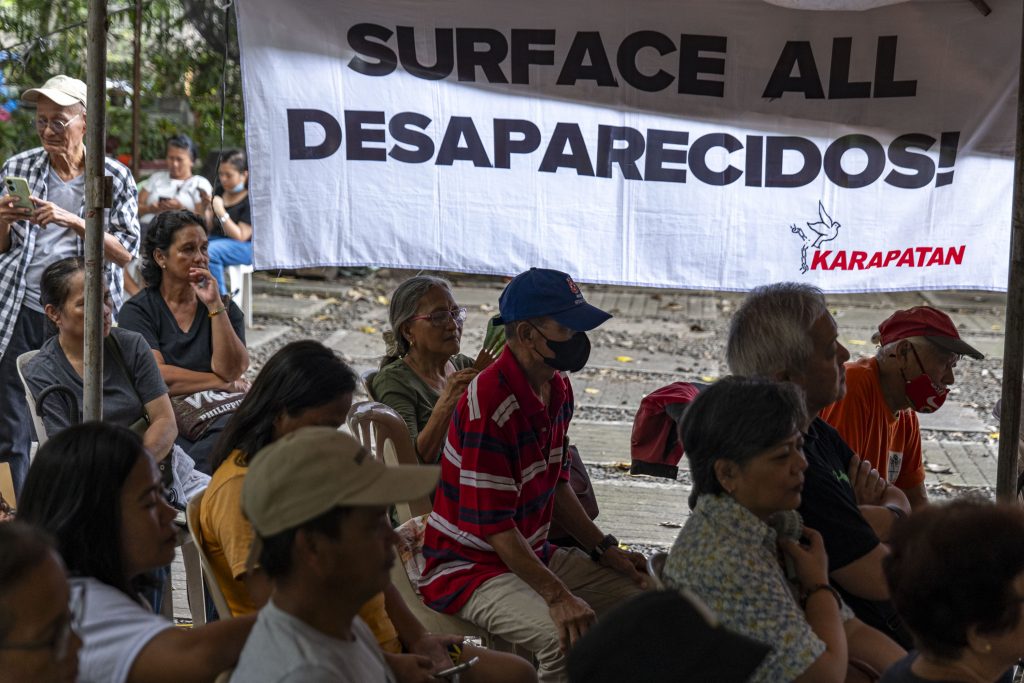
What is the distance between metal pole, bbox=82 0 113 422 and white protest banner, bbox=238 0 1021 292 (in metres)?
1.04

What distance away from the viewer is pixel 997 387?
9.24m

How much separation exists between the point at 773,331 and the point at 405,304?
1.60 m

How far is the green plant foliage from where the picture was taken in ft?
36.3

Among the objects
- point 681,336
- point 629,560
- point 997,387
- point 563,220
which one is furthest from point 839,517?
point 681,336

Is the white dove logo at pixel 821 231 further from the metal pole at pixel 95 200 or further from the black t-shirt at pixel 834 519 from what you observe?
the metal pole at pixel 95 200

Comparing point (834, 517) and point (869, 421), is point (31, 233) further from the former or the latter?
point (834, 517)

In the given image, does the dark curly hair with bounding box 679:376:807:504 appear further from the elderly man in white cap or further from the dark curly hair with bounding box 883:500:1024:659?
the elderly man in white cap

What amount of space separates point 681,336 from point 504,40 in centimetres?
724

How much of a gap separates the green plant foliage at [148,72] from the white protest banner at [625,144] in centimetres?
681

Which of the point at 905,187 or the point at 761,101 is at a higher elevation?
the point at 761,101

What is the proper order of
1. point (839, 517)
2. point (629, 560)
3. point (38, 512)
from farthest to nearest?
1. point (629, 560)
2. point (839, 517)
3. point (38, 512)

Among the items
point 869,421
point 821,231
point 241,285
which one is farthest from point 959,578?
point 241,285

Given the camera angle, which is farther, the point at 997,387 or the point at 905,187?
the point at 997,387

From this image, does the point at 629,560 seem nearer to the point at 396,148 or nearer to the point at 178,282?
the point at 396,148
